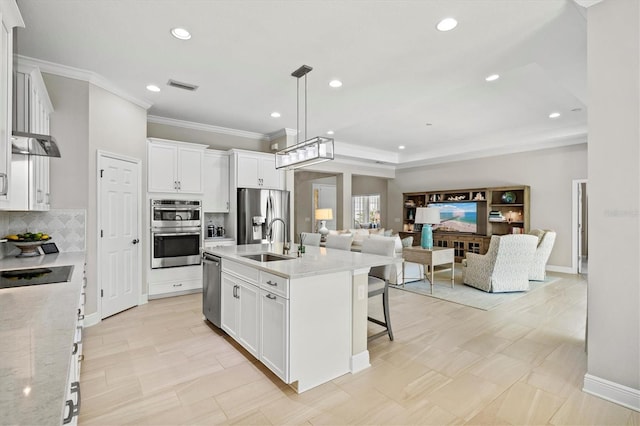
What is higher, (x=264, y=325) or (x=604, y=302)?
(x=604, y=302)

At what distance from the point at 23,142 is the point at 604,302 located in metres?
3.98

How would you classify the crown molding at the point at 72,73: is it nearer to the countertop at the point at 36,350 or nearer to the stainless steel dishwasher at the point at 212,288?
the stainless steel dishwasher at the point at 212,288

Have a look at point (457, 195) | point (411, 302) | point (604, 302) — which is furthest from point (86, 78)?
point (457, 195)

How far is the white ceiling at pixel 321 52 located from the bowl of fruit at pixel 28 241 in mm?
1770

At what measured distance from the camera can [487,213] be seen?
24.5 feet

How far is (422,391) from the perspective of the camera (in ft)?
7.52

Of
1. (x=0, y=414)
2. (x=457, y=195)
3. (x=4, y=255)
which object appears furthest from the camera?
(x=457, y=195)

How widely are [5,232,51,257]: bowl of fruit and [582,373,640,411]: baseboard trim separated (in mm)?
4669

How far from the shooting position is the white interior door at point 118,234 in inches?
148

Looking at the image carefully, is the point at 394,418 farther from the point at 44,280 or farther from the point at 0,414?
the point at 44,280

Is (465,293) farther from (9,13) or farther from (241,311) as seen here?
(9,13)

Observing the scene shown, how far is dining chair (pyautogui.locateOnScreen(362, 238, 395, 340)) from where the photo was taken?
10.2 feet

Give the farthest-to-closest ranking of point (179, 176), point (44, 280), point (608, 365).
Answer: point (179, 176) < point (608, 365) < point (44, 280)

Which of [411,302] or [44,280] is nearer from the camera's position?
[44,280]
